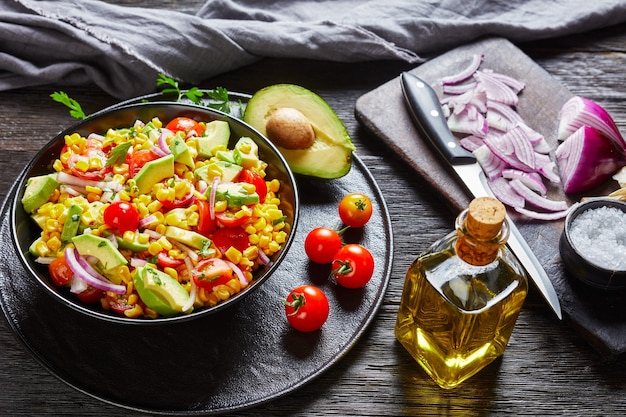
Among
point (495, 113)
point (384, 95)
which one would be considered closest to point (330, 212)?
point (384, 95)

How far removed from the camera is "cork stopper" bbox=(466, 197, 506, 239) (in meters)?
1.89

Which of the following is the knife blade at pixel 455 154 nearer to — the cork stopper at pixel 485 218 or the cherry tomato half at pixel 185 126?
the cork stopper at pixel 485 218

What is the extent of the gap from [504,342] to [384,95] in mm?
1157

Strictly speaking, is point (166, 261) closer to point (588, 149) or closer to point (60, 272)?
point (60, 272)

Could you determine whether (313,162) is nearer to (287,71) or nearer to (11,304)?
(287,71)

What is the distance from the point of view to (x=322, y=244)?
2527 mm

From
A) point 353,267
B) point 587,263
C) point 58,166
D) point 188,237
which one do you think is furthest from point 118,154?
point 587,263

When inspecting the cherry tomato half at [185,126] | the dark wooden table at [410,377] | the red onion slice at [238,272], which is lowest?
the dark wooden table at [410,377]

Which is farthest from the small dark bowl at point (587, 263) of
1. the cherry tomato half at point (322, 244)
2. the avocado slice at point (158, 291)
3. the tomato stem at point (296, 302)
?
the avocado slice at point (158, 291)

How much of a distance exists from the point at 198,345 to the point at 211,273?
0.28 metres

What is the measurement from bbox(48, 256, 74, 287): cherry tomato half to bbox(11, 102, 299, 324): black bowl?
0.08ft

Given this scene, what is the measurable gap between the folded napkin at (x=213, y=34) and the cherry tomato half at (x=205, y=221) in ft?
3.09

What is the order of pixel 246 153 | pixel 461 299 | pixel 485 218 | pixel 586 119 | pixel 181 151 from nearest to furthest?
pixel 485 218
pixel 461 299
pixel 181 151
pixel 246 153
pixel 586 119

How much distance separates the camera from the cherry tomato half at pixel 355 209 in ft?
8.55
